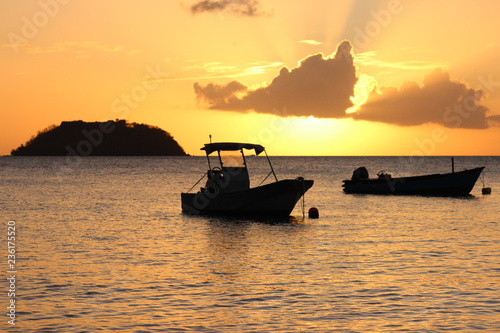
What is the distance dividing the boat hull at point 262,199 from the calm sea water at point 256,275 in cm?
94

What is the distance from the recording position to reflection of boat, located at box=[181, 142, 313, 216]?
41750 millimetres

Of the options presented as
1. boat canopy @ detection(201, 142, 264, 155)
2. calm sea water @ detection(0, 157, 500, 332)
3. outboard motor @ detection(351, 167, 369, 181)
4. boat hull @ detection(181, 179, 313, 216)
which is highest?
boat canopy @ detection(201, 142, 264, 155)

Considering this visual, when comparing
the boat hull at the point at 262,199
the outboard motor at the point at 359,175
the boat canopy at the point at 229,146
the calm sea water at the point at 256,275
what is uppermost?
the boat canopy at the point at 229,146

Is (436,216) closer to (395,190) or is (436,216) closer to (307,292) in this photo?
(395,190)

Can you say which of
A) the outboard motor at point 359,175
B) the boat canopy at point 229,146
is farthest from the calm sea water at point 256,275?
the outboard motor at point 359,175

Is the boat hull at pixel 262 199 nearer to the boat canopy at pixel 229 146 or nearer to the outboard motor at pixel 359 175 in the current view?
the boat canopy at pixel 229 146

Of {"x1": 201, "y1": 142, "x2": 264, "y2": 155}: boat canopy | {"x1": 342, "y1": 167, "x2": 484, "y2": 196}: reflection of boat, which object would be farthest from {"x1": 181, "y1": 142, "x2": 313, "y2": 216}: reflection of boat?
{"x1": 342, "y1": 167, "x2": 484, "y2": 196}: reflection of boat

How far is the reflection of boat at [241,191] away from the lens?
4175cm

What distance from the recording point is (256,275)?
2273 cm

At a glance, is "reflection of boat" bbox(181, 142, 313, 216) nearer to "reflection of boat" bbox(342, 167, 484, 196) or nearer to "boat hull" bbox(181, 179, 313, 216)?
"boat hull" bbox(181, 179, 313, 216)

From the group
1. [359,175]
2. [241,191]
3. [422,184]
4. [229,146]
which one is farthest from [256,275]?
[359,175]

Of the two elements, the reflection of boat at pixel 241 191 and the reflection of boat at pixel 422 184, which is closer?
the reflection of boat at pixel 241 191

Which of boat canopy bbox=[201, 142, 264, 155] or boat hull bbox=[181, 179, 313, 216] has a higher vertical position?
boat canopy bbox=[201, 142, 264, 155]

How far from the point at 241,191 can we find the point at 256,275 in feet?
63.6
